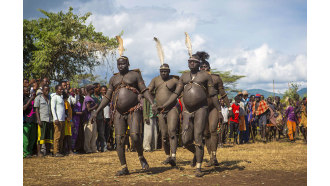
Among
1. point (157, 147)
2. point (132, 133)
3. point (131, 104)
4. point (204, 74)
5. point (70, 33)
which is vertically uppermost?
point (70, 33)

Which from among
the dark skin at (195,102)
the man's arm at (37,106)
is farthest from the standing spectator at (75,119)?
the dark skin at (195,102)

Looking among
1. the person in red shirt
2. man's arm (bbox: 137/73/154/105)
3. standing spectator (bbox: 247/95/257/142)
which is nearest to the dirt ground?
man's arm (bbox: 137/73/154/105)

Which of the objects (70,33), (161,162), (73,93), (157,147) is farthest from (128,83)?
(70,33)

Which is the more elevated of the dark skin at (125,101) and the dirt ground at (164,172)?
the dark skin at (125,101)

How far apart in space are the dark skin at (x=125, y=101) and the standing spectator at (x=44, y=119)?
13.0 ft

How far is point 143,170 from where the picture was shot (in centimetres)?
836

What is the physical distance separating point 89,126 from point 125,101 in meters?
5.62

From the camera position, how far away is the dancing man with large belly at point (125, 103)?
7.73 metres

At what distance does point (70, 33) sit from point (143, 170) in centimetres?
2686

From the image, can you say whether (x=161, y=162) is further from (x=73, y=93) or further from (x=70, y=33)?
(x=70, y=33)

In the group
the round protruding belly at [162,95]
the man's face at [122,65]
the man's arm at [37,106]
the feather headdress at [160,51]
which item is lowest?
the man's arm at [37,106]

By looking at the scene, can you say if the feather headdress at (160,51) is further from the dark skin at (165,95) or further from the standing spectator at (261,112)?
the standing spectator at (261,112)

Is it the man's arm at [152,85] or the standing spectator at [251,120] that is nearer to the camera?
the man's arm at [152,85]

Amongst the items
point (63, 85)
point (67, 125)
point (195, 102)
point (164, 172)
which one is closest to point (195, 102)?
point (195, 102)
